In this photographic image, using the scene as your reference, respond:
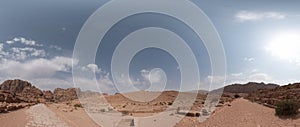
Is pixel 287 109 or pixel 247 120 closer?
pixel 287 109

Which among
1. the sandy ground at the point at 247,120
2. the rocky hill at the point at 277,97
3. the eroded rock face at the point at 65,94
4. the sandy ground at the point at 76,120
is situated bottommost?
the sandy ground at the point at 247,120

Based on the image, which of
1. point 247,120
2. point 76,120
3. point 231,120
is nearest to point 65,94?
point 76,120

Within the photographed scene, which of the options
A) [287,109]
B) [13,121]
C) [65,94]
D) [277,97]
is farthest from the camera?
[65,94]

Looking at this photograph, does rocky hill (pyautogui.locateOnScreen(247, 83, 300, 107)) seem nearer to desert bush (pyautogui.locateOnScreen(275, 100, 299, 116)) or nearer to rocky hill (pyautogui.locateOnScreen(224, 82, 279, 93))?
desert bush (pyautogui.locateOnScreen(275, 100, 299, 116))

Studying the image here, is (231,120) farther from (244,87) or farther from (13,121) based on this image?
(244,87)


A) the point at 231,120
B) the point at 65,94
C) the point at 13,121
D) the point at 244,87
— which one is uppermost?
the point at 244,87

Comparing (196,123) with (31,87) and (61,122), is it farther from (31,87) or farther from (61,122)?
(31,87)

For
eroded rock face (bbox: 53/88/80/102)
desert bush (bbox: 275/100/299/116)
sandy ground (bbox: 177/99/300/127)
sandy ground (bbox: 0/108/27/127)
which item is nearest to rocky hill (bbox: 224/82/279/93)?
eroded rock face (bbox: 53/88/80/102)

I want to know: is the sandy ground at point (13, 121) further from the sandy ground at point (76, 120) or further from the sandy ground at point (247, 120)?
the sandy ground at point (247, 120)

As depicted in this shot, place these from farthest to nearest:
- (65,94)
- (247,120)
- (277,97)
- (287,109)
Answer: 1. (65,94)
2. (277,97)
3. (247,120)
4. (287,109)

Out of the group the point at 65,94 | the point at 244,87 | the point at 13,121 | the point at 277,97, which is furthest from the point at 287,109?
the point at 244,87

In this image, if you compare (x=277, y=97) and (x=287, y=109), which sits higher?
(x=277, y=97)

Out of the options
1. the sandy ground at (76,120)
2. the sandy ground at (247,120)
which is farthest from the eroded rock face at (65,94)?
the sandy ground at (247,120)
